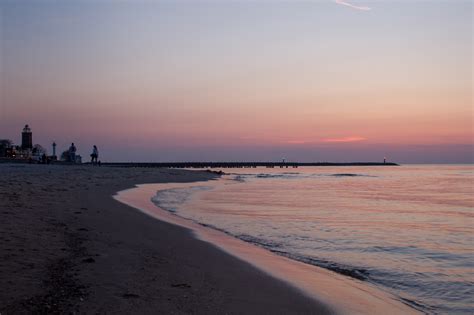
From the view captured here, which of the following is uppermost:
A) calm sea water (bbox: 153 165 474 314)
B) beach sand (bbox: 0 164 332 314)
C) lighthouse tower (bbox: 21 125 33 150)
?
lighthouse tower (bbox: 21 125 33 150)

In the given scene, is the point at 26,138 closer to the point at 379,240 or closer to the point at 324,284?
the point at 379,240

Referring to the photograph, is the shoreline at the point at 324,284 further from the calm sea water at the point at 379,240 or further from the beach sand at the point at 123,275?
the calm sea water at the point at 379,240

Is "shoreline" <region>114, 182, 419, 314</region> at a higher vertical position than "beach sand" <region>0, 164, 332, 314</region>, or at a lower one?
lower

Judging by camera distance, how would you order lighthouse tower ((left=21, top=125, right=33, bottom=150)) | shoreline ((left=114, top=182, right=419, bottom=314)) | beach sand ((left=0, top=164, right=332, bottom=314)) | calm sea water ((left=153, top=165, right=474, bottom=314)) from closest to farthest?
beach sand ((left=0, top=164, right=332, bottom=314)) < shoreline ((left=114, top=182, right=419, bottom=314)) < calm sea water ((left=153, top=165, right=474, bottom=314)) < lighthouse tower ((left=21, top=125, right=33, bottom=150))

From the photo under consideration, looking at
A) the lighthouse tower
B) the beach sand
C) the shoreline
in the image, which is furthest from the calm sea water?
the lighthouse tower

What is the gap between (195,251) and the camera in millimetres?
10234

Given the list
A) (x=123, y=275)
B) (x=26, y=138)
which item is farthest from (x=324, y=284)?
(x=26, y=138)

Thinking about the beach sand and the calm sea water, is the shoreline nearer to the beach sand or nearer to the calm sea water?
the beach sand

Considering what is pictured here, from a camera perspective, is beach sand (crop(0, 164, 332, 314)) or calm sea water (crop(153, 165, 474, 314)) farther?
calm sea water (crop(153, 165, 474, 314))

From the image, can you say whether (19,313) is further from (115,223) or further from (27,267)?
(115,223)

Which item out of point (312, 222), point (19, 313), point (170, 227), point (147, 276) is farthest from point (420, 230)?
point (19, 313)

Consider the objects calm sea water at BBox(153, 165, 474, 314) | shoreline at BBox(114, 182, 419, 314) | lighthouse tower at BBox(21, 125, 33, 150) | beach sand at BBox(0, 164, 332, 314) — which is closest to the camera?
beach sand at BBox(0, 164, 332, 314)

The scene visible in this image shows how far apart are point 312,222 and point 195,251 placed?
757 cm

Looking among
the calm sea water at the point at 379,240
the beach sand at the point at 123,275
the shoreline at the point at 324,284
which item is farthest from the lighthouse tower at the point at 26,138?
the shoreline at the point at 324,284
